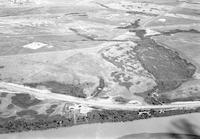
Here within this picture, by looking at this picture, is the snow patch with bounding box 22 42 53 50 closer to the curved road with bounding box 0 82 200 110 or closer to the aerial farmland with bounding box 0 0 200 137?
the aerial farmland with bounding box 0 0 200 137

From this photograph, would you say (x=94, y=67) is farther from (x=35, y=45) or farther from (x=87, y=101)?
(x=35, y=45)

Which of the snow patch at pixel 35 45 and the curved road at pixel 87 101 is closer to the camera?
the curved road at pixel 87 101

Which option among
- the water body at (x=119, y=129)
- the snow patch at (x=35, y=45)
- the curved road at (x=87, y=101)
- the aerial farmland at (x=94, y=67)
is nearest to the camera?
the water body at (x=119, y=129)

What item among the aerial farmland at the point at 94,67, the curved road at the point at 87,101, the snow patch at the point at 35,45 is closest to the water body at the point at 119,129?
the aerial farmland at the point at 94,67

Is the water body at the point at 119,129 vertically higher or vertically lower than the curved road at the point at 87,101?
lower

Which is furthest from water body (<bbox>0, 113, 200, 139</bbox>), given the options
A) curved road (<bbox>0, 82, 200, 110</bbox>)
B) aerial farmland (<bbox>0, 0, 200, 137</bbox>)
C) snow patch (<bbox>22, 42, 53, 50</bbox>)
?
snow patch (<bbox>22, 42, 53, 50</bbox>)

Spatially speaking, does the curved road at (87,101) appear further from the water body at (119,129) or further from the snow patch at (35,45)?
the snow patch at (35,45)

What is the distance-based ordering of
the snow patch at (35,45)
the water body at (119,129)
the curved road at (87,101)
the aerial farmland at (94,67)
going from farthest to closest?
the snow patch at (35,45)
the curved road at (87,101)
the aerial farmland at (94,67)
the water body at (119,129)

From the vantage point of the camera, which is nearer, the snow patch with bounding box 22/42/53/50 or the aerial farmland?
the aerial farmland
